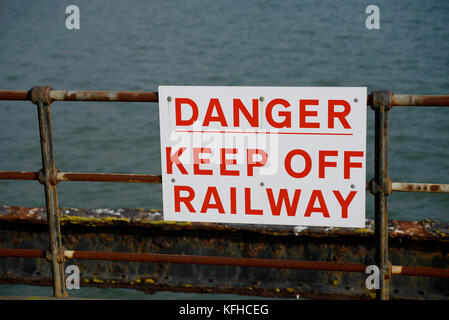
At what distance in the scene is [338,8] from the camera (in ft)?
75.2

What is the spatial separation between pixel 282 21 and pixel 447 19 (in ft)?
18.5

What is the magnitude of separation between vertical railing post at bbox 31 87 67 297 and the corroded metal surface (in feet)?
3.40

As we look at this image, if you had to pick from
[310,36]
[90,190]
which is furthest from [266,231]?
[310,36]

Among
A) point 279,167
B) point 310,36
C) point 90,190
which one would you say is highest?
point 310,36

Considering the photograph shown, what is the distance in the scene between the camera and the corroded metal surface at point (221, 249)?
165 inches

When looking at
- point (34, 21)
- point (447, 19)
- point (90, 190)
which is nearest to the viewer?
point (90, 190)

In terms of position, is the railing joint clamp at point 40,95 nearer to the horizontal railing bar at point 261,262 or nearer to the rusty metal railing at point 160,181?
the rusty metal railing at point 160,181

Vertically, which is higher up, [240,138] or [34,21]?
[34,21]

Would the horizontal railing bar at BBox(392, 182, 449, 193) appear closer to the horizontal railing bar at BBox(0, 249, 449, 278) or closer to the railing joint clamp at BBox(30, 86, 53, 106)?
the horizontal railing bar at BBox(0, 249, 449, 278)

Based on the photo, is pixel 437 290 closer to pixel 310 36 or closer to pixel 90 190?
pixel 90 190

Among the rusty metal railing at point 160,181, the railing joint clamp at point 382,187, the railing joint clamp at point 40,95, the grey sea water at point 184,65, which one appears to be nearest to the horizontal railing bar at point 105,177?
the rusty metal railing at point 160,181

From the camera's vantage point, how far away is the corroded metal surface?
4.20 metres

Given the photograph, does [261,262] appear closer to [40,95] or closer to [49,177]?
[49,177]

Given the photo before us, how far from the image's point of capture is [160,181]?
3.23 meters
